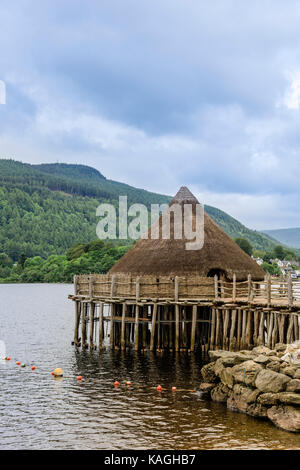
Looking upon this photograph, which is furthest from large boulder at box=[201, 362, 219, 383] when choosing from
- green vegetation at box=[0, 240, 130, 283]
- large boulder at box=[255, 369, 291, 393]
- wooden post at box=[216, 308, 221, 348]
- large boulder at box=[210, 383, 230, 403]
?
green vegetation at box=[0, 240, 130, 283]

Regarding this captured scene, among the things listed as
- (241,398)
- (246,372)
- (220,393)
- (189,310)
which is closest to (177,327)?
(189,310)

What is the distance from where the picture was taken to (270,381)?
20.7 metres

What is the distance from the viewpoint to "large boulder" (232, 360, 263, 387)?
851 inches

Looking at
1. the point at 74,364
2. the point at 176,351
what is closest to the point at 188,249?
the point at 176,351

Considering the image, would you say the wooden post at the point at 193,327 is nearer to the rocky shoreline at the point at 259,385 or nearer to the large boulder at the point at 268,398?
the rocky shoreline at the point at 259,385

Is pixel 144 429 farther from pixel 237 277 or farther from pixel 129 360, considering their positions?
pixel 237 277

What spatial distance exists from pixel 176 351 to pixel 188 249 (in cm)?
707

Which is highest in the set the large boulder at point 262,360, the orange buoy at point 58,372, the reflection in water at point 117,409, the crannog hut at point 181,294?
the crannog hut at point 181,294

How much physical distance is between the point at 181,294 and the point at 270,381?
13915 millimetres

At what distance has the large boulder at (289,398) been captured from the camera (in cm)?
1962

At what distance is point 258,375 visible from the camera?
21.3 m

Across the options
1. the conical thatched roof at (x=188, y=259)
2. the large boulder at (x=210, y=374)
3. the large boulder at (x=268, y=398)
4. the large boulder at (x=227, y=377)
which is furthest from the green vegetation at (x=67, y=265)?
the large boulder at (x=268, y=398)

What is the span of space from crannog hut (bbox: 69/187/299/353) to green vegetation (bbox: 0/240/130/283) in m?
110

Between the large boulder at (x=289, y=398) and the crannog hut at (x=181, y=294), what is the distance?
399 inches
